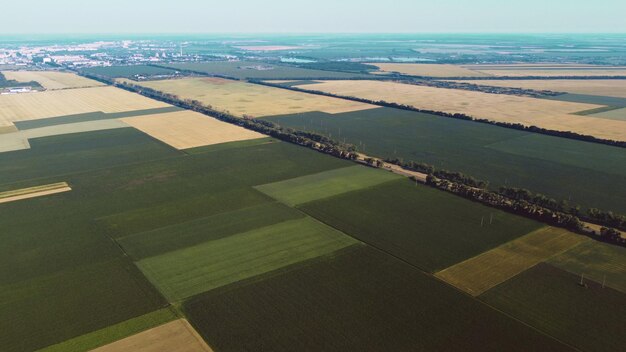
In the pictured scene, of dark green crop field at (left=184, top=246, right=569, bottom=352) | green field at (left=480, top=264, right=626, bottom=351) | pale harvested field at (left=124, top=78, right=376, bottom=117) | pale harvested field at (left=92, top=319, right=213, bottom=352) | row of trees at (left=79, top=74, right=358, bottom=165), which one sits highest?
pale harvested field at (left=124, top=78, right=376, bottom=117)

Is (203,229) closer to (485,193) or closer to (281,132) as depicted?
(485,193)

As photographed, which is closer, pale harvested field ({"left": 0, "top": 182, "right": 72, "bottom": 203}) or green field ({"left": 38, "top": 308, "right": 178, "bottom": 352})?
green field ({"left": 38, "top": 308, "right": 178, "bottom": 352})

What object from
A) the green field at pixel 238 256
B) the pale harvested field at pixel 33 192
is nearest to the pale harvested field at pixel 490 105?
the green field at pixel 238 256

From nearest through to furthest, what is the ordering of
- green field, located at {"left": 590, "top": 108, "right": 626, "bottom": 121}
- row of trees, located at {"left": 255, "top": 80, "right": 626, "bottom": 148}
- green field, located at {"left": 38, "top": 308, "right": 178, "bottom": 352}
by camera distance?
1. green field, located at {"left": 38, "top": 308, "right": 178, "bottom": 352}
2. row of trees, located at {"left": 255, "top": 80, "right": 626, "bottom": 148}
3. green field, located at {"left": 590, "top": 108, "right": 626, "bottom": 121}

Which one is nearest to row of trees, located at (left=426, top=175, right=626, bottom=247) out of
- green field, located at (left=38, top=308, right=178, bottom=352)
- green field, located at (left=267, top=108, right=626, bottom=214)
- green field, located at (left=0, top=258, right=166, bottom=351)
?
green field, located at (left=267, top=108, right=626, bottom=214)

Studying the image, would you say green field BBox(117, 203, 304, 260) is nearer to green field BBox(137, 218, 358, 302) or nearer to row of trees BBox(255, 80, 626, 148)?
green field BBox(137, 218, 358, 302)

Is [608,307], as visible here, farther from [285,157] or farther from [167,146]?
[167,146]
